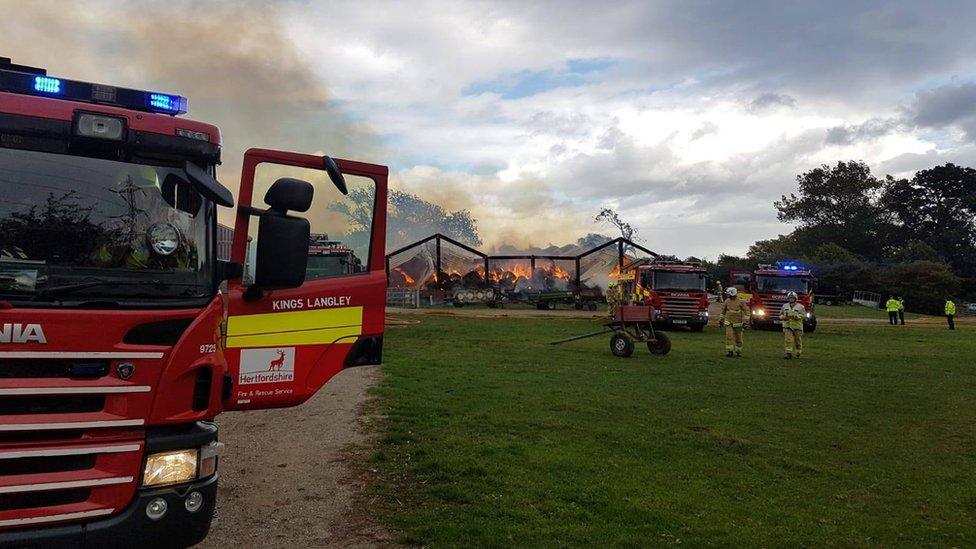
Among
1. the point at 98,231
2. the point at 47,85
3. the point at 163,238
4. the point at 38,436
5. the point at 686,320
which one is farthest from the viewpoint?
the point at 686,320

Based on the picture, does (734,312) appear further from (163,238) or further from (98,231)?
(98,231)

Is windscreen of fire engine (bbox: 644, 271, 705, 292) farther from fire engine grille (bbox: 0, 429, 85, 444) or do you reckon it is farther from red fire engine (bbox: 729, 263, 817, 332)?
fire engine grille (bbox: 0, 429, 85, 444)

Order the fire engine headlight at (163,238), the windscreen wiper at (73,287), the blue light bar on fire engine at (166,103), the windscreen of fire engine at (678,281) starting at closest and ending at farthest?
the windscreen wiper at (73,287)
the fire engine headlight at (163,238)
the blue light bar on fire engine at (166,103)
the windscreen of fire engine at (678,281)

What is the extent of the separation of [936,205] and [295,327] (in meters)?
86.9

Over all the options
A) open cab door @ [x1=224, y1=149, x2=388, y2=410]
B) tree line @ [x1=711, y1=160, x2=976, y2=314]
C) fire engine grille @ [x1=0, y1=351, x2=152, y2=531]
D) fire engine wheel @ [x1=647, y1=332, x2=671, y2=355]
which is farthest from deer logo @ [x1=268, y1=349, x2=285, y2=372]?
tree line @ [x1=711, y1=160, x2=976, y2=314]

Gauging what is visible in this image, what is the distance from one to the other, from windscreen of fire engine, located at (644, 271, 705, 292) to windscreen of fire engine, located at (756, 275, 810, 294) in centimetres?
329

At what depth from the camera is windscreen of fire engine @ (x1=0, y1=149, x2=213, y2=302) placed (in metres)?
3.52

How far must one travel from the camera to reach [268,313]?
4.93m

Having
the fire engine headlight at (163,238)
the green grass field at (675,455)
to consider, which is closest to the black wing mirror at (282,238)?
the fire engine headlight at (163,238)

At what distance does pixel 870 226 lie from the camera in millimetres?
77312

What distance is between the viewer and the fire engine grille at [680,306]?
83.6 feet

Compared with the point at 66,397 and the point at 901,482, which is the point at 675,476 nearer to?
the point at 901,482

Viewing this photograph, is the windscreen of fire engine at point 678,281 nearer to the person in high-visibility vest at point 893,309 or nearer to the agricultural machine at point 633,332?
the agricultural machine at point 633,332

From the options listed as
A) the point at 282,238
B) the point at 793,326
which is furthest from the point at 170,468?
the point at 793,326
